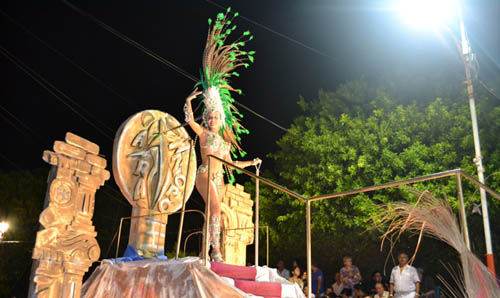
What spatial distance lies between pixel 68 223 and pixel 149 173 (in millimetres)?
1960

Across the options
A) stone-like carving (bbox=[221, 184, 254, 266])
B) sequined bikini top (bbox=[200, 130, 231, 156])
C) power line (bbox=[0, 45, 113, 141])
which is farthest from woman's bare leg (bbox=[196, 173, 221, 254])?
power line (bbox=[0, 45, 113, 141])

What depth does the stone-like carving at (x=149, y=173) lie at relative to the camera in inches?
237

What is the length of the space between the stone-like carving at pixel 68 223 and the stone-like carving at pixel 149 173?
4.14ft

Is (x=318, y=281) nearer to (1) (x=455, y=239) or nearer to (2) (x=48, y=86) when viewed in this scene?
(1) (x=455, y=239)

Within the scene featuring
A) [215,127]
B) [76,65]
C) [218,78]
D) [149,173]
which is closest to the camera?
[149,173]

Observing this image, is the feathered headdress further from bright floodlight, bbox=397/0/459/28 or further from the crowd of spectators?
bright floodlight, bbox=397/0/459/28

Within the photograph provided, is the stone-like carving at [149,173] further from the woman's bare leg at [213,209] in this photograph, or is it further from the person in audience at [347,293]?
the person in audience at [347,293]

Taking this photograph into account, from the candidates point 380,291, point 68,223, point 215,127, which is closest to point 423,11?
point 215,127

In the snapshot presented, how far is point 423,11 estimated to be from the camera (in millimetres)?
9367

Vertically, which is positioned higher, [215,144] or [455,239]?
[215,144]

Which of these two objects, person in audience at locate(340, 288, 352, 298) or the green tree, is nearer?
person in audience at locate(340, 288, 352, 298)

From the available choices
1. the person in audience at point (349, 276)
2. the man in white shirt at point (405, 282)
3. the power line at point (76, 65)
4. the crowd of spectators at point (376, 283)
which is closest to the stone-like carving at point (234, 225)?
the crowd of spectators at point (376, 283)

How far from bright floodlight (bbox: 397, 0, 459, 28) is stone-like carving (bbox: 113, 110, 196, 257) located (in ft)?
18.3

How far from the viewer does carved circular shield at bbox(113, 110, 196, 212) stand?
19.9 ft
